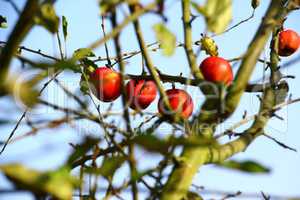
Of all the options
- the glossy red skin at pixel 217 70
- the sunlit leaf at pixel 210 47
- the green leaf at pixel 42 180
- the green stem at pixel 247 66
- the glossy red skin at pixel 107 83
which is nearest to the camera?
the green leaf at pixel 42 180

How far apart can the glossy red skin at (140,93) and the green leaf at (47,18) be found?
1.11 feet

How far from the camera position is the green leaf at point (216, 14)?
1.97 ft

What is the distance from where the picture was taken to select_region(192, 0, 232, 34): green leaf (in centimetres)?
60

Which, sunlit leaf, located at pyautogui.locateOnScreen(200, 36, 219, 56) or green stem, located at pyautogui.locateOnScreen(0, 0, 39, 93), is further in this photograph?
sunlit leaf, located at pyautogui.locateOnScreen(200, 36, 219, 56)

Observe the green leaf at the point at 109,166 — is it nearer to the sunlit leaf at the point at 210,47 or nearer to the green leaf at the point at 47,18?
the green leaf at the point at 47,18

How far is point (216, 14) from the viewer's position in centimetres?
61

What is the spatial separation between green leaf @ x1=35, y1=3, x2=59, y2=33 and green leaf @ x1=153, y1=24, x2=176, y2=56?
14cm

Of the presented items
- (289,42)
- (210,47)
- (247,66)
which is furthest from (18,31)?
(289,42)

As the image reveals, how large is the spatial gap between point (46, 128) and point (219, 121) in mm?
300

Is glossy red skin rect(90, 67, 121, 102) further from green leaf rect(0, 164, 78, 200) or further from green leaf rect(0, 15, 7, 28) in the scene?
green leaf rect(0, 164, 78, 200)

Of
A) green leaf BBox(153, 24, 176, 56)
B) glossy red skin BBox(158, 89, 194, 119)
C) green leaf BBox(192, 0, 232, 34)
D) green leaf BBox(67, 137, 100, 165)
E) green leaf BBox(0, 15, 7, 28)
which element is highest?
green leaf BBox(0, 15, 7, 28)

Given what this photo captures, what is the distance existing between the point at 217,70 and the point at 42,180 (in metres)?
0.62

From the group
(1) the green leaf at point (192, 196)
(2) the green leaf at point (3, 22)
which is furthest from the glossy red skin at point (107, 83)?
(1) the green leaf at point (192, 196)

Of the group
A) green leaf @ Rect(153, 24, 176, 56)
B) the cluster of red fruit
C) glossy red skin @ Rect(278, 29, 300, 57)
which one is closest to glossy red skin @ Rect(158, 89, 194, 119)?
the cluster of red fruit
